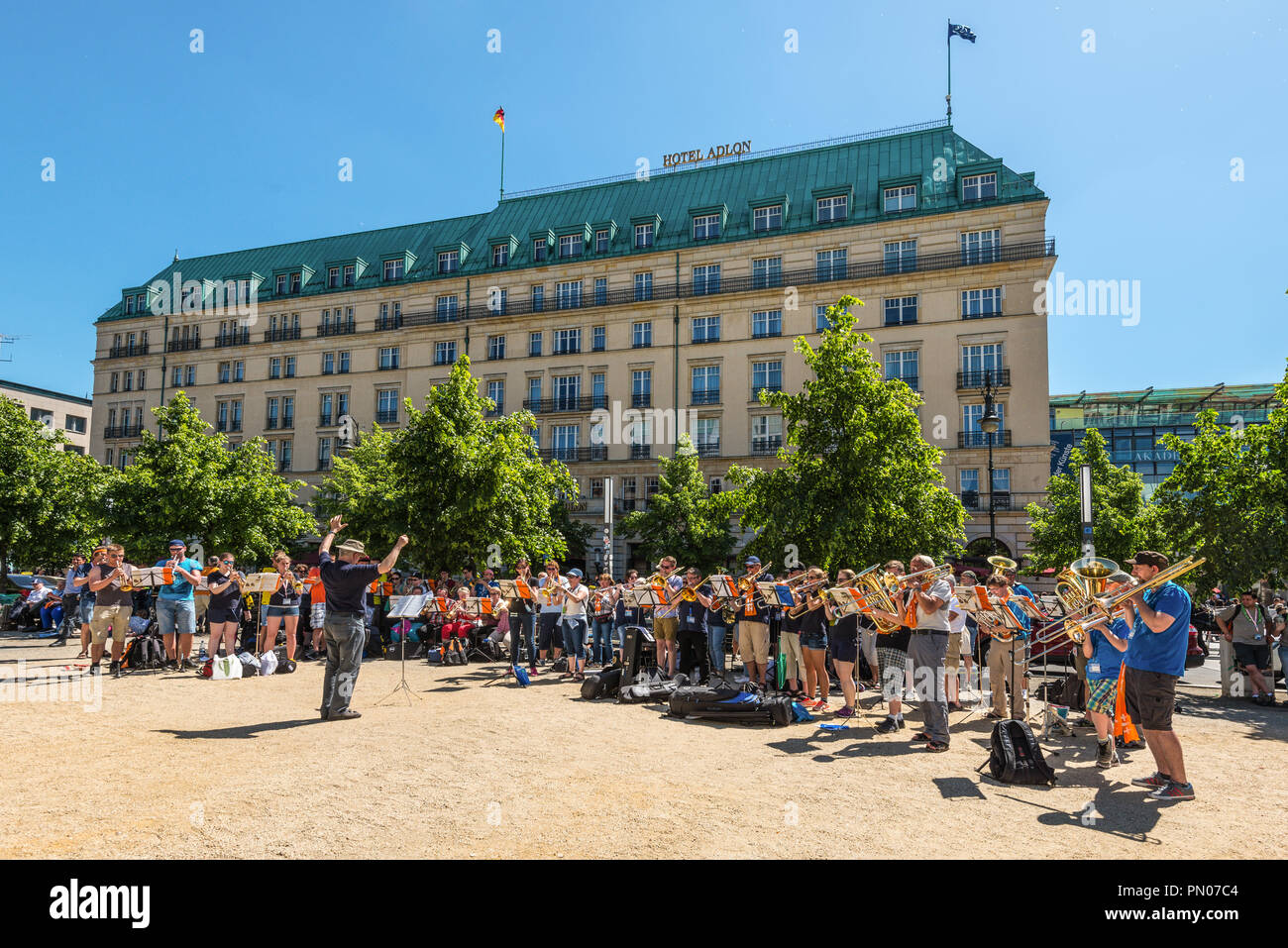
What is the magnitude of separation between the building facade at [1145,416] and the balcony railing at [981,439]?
112 feet

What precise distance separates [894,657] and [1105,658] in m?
2.56

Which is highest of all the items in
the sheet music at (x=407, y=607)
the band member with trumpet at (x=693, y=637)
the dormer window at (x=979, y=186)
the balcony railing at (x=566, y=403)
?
the dormer window at (x=979, y=186)

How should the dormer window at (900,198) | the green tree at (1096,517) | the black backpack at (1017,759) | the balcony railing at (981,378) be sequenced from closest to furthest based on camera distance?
the black backpack at (1017,759)
the green tree at (1096,517)
the balcony railing at (981,378)
the dormer window at (900,198)

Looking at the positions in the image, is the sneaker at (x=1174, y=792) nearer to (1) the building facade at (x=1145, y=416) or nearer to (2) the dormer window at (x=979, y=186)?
(2) the dormer window at (x=979, y=186)

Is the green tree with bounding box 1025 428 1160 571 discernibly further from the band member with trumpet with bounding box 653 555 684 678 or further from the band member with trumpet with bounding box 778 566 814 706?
the band member with trumpet with bounding box 778 566 814 706

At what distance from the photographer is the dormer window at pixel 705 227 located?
44156 mm

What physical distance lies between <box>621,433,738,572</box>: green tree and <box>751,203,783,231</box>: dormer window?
13945 mm

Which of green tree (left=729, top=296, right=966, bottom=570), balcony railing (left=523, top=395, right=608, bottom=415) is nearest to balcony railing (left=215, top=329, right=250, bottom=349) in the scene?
balcony railing (left=523, top=395, right=608, bottom=415)

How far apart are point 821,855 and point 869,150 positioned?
45.9 metres

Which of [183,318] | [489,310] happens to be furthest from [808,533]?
[183,318]

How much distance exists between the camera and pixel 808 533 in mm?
23656

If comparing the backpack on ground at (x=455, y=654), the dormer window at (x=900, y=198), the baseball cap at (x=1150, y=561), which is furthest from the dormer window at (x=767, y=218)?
the baseball cap at (x=1150, y=561)

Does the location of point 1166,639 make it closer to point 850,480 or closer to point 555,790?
point 555,790

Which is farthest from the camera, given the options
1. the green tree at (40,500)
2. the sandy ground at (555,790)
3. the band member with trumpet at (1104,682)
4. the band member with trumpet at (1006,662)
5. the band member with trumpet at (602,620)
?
the green tree at (40,500)
